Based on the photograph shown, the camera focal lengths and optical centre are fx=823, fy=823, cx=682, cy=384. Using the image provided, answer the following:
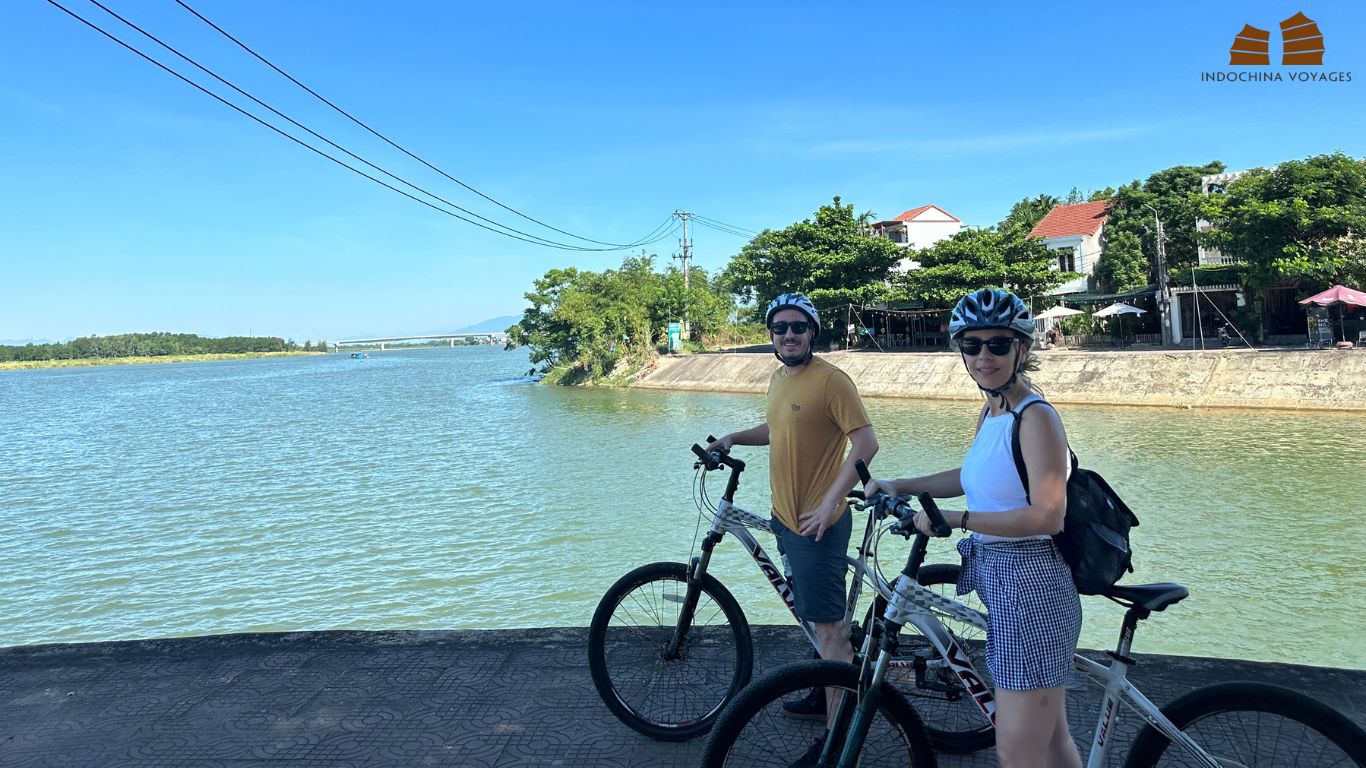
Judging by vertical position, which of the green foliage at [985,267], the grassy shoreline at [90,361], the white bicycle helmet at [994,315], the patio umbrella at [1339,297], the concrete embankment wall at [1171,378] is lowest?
the concrete embankment wall at [1171,378]

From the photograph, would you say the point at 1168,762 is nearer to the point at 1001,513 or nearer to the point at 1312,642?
the point at 1001,513

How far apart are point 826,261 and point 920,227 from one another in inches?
558

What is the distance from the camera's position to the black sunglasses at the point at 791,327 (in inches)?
121

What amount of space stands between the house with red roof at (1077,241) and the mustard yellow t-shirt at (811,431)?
4194cm

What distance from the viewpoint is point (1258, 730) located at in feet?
6.88

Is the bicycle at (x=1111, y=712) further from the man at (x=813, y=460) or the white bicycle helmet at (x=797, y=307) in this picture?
the white bicycle helmet at (x=797, y=307)

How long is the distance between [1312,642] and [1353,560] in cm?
306

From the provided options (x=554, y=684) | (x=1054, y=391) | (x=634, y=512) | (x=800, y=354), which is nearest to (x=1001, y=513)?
(x=800, y=354)

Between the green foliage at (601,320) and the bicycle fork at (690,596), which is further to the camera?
the green foliage at (601,320)

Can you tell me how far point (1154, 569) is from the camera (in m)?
8.55

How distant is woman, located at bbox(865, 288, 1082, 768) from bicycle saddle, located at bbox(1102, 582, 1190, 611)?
4.5 inches

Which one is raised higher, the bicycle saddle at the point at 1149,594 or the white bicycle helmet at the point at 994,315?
the white bicycle helmet at the point at 994,315

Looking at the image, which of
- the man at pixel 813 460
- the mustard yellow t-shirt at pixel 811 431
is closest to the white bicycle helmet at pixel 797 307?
the man at pixel 813 460

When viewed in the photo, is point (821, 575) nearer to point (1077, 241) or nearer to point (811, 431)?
point (811, 431)
